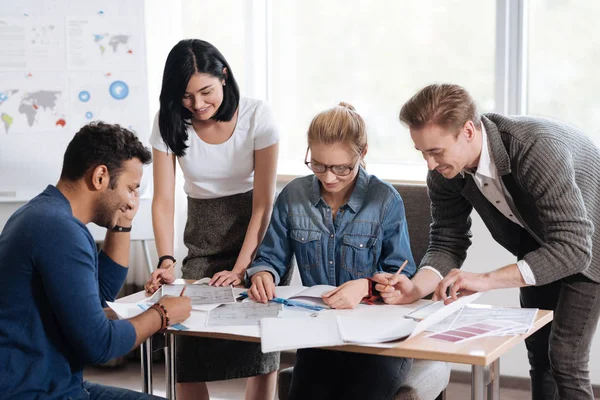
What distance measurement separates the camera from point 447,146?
6.07 feet

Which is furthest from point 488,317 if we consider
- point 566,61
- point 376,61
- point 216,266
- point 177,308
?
point 376,61

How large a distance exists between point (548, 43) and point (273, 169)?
1.51 metres

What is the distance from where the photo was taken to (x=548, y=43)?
3250 millimetres

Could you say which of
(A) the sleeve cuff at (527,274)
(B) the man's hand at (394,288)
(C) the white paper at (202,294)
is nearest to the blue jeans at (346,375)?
(B) the man's hand at (394,288)

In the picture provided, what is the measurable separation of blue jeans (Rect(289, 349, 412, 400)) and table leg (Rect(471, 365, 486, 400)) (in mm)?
303

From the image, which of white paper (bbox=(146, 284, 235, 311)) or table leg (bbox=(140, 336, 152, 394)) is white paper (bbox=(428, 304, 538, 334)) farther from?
table leg (bbox=(140, 336, 152, 394))

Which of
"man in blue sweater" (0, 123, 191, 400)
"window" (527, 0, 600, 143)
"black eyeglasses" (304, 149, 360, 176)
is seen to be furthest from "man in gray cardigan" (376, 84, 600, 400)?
"window" (527, 0, 600, 143)

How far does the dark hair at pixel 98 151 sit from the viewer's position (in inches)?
66.5

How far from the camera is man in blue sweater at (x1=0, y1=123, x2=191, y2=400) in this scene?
→ 5.09 ft

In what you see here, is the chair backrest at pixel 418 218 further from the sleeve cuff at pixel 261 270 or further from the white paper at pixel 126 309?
the white paper at pixel 126 309

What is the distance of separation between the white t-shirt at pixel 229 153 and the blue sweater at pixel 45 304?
2.83ft

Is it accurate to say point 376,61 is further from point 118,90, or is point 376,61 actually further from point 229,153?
point 229,153

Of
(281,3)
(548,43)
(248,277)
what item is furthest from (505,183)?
(281,3)

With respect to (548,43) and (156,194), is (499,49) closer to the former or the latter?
(548,43)
